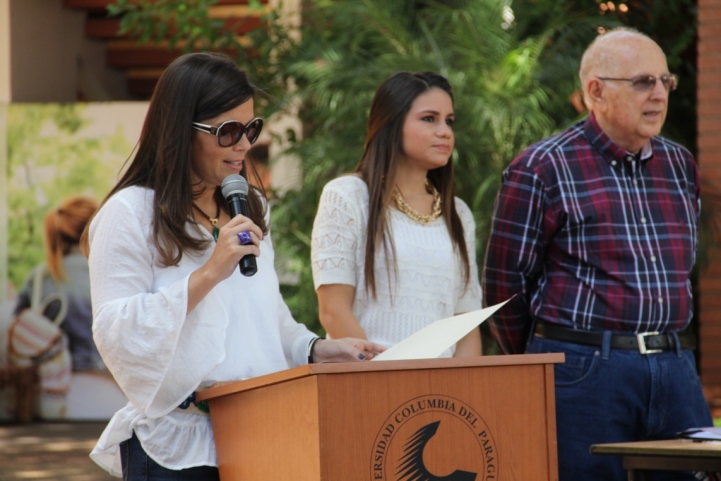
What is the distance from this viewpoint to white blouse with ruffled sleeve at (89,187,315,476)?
6.59 feet

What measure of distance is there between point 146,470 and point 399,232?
4.24 feet

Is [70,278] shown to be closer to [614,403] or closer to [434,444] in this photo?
[614,403]

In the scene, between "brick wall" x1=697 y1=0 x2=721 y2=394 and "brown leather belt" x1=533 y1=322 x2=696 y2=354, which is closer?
"brown leather belt" x1=533 y1=322 x2=696 y2=354

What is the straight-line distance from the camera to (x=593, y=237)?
3.06 m

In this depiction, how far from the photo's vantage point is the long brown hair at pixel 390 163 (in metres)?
3.14

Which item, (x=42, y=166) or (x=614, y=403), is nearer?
(x=614, y=403)

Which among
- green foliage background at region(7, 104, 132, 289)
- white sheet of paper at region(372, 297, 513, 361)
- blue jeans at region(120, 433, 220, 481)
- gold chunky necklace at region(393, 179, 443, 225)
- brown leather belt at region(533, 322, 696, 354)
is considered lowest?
blue jeans at region(120, 433, 220, 481)

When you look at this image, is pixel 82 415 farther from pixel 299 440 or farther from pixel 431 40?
pixel 299 440

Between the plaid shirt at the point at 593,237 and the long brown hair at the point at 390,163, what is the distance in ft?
0.50

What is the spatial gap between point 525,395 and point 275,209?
500cm

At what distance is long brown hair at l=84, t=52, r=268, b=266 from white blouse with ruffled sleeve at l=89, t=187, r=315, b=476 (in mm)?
31

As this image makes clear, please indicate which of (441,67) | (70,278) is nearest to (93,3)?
(70,278)

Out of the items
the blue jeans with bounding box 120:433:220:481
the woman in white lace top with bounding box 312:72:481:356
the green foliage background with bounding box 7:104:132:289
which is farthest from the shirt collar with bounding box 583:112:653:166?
the green foliage background with bounding box 7:104:132:289

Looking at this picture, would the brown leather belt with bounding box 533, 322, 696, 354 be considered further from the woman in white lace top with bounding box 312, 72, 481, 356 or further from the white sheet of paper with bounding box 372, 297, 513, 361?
the white sheet of paper with bounding box 372, 297, 513, 361
